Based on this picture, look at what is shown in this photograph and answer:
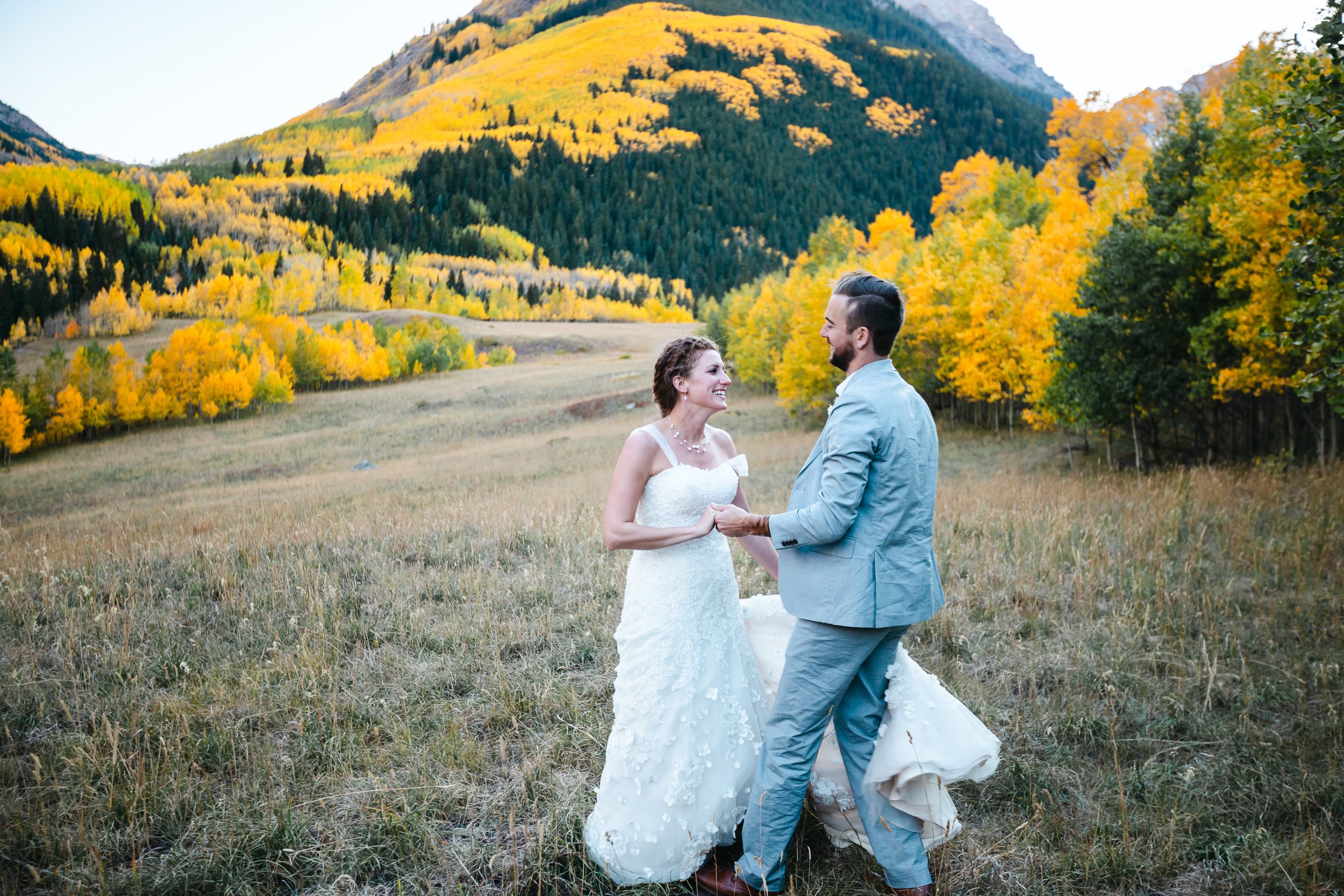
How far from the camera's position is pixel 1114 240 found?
15.1 metres

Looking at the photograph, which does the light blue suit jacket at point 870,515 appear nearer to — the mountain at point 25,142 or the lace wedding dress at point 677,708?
the lace wedding dress at point 677,708

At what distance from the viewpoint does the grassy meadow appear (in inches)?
124

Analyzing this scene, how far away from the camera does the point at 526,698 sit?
464cm

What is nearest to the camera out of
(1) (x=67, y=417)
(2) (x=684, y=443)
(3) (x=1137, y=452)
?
(2) (x=684, y=443)

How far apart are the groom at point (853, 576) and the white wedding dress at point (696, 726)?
15cm

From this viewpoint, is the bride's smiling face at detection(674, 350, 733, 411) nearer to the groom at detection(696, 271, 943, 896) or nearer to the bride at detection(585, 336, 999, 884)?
the bride at detection(585, 336, 999, 884)

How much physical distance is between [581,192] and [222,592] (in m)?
177

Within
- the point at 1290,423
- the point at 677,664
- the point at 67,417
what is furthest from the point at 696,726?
the point at 67,417

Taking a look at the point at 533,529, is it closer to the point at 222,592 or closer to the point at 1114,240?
the point at 222,592

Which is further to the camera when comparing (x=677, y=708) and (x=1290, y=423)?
(x=1290, y=423)

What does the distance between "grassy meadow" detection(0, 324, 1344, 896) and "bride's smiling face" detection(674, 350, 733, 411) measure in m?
1.99

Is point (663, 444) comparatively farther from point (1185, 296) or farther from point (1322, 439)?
point (1322, 439)

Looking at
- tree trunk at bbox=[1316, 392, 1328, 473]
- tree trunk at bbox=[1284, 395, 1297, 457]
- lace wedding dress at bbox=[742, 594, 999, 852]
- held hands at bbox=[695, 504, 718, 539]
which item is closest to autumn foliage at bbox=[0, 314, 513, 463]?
held hands at bbox=[695, 504, 718, 539]

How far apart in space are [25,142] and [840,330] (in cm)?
3608
